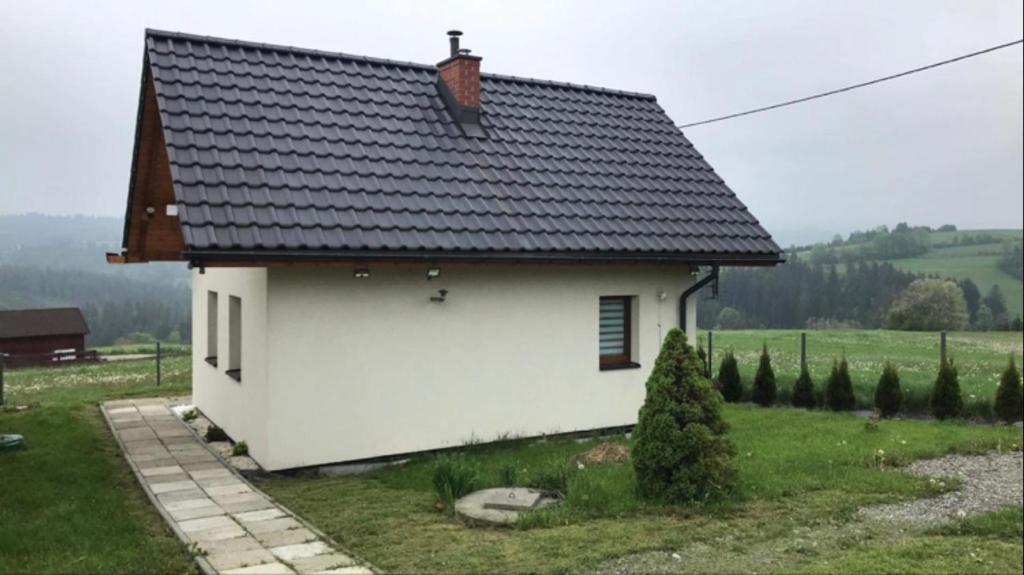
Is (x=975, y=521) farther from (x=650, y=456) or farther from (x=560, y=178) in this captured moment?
(x=560, y=178)

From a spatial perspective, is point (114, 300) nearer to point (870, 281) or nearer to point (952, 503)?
point (952, 503)

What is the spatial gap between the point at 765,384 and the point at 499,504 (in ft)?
28.6

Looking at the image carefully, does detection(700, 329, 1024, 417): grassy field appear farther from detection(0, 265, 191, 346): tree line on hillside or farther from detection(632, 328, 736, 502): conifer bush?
detection(0, 265, 191, 346): tree line on hillside

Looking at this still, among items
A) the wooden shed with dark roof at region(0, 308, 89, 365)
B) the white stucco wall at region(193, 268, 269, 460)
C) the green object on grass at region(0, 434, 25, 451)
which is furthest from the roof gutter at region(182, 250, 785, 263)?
the wooden shed with dark roof at region(0, 308, 89, 365)

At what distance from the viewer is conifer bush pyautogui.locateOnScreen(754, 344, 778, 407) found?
13.9m

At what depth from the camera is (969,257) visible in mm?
1873

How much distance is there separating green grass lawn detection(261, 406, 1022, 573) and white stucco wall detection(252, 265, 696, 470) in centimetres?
46

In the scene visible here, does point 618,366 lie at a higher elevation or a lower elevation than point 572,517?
higher

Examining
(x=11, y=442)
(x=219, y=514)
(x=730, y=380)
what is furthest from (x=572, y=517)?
(x=730, y=380)

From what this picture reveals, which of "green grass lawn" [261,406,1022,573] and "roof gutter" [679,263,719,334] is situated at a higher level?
"roof gutter" [679,263,719,334]

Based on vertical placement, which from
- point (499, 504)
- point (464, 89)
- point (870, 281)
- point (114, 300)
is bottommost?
point (499, 504)

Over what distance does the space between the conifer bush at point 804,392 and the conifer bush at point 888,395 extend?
3.84 ft

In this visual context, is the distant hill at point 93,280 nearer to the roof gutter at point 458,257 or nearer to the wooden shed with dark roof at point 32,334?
the wooden shed with dark roof at point 32,334

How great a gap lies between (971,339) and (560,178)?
894 centimetres
